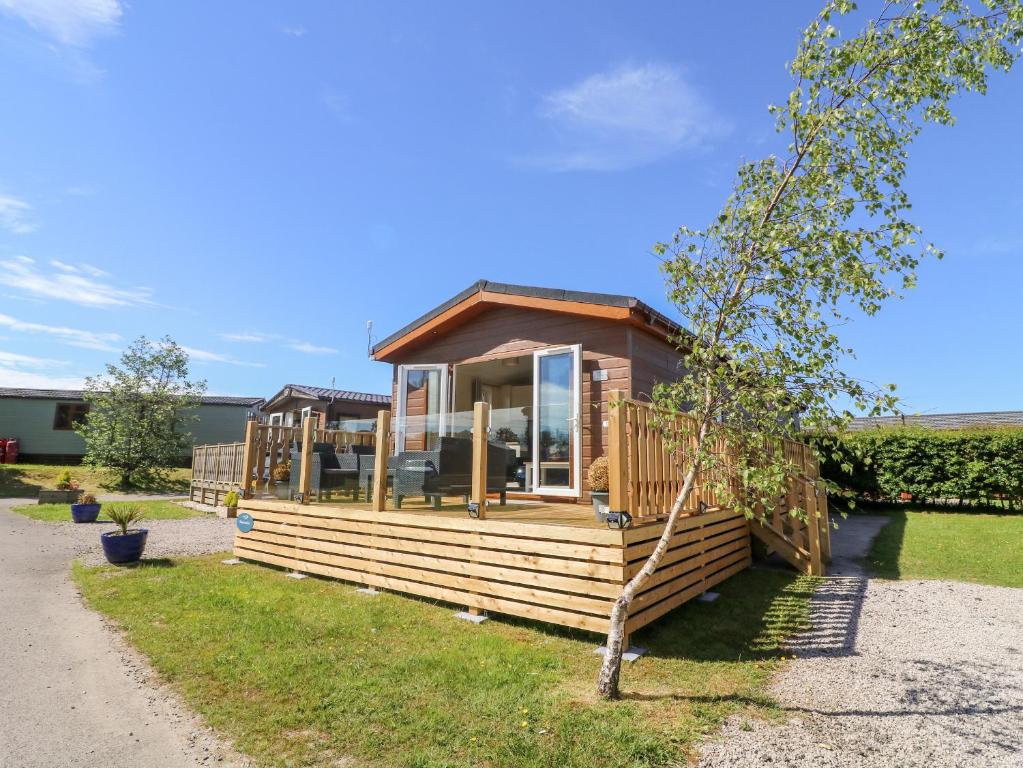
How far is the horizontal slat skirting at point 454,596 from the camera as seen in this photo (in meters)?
4.12

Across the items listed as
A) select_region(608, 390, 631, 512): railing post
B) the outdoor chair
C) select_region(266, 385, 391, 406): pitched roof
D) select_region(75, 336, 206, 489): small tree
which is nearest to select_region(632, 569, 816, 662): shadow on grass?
select_region(608, 390, 631, 512): railing post

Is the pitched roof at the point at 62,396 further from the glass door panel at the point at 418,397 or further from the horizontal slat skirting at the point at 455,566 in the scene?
the horizontal slat skirting at the point at 455,566

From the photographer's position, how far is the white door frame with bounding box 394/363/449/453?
779 centimetres

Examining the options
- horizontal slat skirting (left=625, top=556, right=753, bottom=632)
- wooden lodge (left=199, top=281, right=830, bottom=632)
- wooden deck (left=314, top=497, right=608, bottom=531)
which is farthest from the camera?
wooden deck (left=314, top=497, right=608, bottom=531)

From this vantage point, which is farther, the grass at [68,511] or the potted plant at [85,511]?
the grass at [68,511]

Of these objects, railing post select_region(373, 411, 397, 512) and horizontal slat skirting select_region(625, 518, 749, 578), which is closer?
horizontal slat skirting select_region(625, 518, 749, 578)

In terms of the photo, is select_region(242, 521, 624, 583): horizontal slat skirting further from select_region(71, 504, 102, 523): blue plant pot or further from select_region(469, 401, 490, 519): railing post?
select_region(71, 504, 102, 523): blue plant pot

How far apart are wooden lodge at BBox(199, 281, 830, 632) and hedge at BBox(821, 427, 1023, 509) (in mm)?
6138

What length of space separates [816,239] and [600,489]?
3191 millimetres

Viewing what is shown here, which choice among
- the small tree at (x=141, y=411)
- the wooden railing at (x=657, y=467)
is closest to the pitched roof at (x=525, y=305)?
the wooden railing at (x=657, y=467)

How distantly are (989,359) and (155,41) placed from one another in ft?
58.7

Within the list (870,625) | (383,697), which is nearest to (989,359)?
(870,625)

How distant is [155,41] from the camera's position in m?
7.66

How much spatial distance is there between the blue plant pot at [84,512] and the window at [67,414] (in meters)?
17.4
